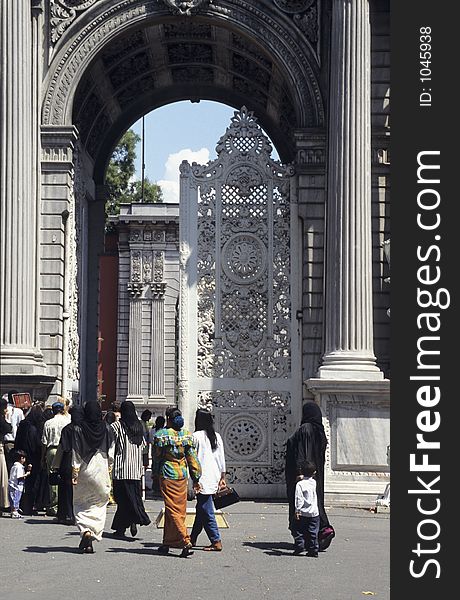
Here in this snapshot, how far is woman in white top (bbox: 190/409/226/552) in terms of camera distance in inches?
618

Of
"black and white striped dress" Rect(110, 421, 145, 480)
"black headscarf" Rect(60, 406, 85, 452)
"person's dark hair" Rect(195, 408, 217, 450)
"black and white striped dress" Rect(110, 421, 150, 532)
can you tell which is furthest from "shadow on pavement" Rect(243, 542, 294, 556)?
"black headscarf" Rect(60, 406, 85, 452)

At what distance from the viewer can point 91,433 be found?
630 inches

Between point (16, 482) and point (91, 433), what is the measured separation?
13.6 ft

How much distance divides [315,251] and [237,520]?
567 cm

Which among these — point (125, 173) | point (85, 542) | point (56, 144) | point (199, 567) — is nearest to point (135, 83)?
point (56, 144)

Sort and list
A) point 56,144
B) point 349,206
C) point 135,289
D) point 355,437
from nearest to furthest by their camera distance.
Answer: point 355,437 < point 349,206 < point 56,144 < point 135,289

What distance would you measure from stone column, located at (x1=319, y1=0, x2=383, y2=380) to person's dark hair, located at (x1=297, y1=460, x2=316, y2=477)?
5370mm

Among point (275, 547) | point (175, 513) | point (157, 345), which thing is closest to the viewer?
point (175, 513)

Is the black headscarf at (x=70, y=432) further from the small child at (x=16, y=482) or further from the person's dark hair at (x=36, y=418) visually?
the person's dark hair at (x=36, y=418)

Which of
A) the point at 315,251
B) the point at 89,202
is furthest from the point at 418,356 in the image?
the point at 89,202

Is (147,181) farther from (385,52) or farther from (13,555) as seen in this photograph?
(13,555)

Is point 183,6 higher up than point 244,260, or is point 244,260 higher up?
point 183,6

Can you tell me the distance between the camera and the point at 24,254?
73.5 feet

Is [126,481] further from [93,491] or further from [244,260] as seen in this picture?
[244,260]
